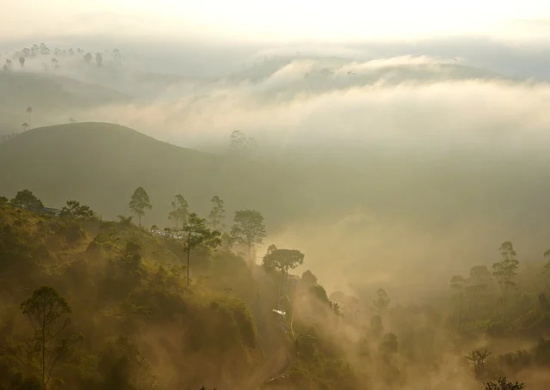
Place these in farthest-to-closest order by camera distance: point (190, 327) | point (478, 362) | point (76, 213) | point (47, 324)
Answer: point (478, 362)
point (76, 213)
point (190, 327)
point (47, 324)

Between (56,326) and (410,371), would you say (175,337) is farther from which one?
(410,371)

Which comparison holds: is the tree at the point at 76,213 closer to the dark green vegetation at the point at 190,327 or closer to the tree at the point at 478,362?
the dark green vegetation at the point at 190,327

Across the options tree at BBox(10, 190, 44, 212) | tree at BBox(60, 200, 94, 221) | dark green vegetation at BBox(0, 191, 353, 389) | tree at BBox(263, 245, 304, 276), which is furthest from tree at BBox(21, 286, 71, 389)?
tree at BBox(263, 245, 304, 276)

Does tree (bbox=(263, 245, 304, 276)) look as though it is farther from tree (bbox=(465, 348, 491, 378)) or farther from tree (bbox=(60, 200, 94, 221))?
tree (bbox=(465, 348, 491, 378))

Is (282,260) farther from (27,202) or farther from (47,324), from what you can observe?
(47,324)

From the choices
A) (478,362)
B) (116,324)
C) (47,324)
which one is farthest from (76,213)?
(478,362)

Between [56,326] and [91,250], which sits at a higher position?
[91,250]

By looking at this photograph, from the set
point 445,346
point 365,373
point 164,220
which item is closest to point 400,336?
point 445,346

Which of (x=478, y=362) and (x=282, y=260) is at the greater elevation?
(x=282, y=260)
